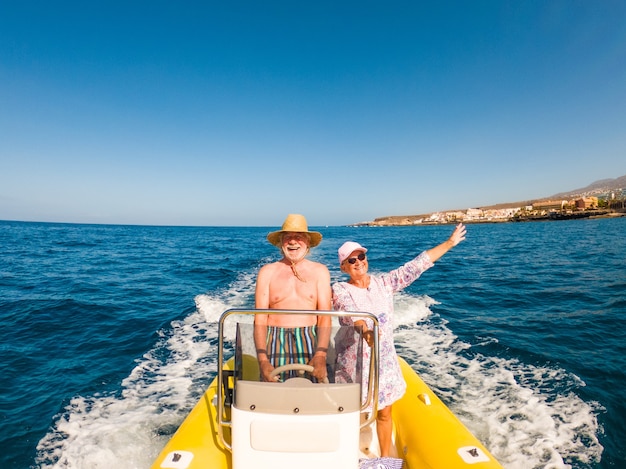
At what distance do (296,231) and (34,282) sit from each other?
1435 centimetres

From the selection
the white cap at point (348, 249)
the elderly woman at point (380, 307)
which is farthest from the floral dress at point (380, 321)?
the white cap at point (348, 249)

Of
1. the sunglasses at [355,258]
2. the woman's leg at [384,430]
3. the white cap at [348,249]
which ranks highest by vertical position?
the white cap at [348,249]

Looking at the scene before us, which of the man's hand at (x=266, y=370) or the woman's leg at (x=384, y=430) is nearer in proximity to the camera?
the man's hand at (x=266, y=370)

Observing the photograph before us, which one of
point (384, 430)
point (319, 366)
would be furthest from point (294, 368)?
point (384, 430)

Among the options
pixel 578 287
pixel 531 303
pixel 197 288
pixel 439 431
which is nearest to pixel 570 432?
pixel 439 431

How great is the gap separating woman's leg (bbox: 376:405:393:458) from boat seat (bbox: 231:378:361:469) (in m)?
0.92

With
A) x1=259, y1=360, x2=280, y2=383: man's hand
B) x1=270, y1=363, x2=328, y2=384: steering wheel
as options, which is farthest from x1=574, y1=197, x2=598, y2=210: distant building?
x1=259, y1=360, x2=280, y2=383: man's hand

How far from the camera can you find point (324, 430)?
1868 millimetres

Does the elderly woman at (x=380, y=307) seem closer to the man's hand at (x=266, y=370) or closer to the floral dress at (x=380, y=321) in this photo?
the floral dress at (x=380, y=321)

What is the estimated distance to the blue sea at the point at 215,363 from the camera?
148 inches

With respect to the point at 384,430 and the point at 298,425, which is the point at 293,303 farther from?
the point at 384,430

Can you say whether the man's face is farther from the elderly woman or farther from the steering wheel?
the steering wheel

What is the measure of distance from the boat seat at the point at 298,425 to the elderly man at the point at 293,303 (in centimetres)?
27

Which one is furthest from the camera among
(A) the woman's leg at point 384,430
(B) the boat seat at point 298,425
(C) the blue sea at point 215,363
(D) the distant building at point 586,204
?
(D) the distant building at point 586,204
